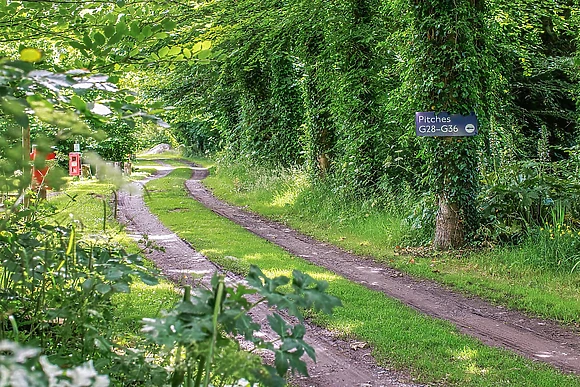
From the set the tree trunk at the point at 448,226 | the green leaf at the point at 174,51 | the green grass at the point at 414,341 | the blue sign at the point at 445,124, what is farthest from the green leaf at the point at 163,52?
the tree trunk at the point at 448,226

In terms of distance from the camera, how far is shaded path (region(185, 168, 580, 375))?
6043mm

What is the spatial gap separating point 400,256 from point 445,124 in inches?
90.4

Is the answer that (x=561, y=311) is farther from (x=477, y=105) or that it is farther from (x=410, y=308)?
(x=477, y=105)

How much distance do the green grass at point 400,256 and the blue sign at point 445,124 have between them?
77.5 inches

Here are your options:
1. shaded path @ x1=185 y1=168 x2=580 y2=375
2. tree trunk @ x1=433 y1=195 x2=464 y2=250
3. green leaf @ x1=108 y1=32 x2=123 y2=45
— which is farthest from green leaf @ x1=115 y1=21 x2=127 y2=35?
tree trunk @ x1=433 y1=195 x2=464 y2=250

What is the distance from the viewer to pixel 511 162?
1098 cm

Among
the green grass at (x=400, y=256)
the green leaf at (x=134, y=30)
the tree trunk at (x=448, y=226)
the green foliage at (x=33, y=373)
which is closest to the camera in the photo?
the green foliage at (x=33, y=373)

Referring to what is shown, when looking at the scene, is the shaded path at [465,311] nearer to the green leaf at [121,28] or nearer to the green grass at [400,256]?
the green grass at [400,256]

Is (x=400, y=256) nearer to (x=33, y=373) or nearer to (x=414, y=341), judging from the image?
(x=414, y=341)

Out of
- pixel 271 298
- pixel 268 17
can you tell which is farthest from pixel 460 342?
pixel 268 17

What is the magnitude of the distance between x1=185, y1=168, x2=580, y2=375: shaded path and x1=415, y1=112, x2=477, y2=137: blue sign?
7.65 feet

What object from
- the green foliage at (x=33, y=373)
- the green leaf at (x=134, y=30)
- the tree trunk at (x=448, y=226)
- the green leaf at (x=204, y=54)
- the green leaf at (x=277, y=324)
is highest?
the green leaf at (x=134, y=30)

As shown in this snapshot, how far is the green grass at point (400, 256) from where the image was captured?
7.70m

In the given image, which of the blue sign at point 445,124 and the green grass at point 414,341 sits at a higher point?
the blue sign at point 445,124
